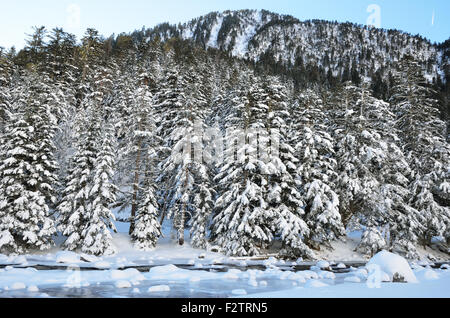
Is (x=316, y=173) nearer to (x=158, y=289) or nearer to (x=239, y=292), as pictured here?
(x=239, y=292)

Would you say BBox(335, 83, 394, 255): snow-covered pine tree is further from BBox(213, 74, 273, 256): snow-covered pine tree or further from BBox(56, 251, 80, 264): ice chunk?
BBox(56, 251, 80, 264): ice chunk

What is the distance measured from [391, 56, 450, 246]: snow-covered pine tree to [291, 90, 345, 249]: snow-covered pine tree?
26.7 ft

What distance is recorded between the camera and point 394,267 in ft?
38.0

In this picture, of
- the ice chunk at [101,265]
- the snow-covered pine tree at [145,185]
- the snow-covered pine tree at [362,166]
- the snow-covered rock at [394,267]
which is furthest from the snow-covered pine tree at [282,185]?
the ice chunk at [101,265]

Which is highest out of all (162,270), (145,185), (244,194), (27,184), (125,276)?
(145,185)

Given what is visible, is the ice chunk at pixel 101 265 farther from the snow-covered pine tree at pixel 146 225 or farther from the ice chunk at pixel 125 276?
the snow-covered pine tree at pixel 146 225

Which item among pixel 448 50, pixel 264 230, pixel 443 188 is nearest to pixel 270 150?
pixel 264 230

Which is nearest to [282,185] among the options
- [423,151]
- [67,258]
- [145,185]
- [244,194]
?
[244,194]

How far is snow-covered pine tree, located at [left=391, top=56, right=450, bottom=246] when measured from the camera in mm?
25219

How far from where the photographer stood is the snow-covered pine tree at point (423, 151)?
2522 cm

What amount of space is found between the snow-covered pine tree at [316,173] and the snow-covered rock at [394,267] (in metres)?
9.62

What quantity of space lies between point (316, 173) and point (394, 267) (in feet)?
39.9

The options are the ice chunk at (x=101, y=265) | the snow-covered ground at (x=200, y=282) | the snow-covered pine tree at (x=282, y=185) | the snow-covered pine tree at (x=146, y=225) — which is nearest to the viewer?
the snow-covered ground at (x=200, y=282)
